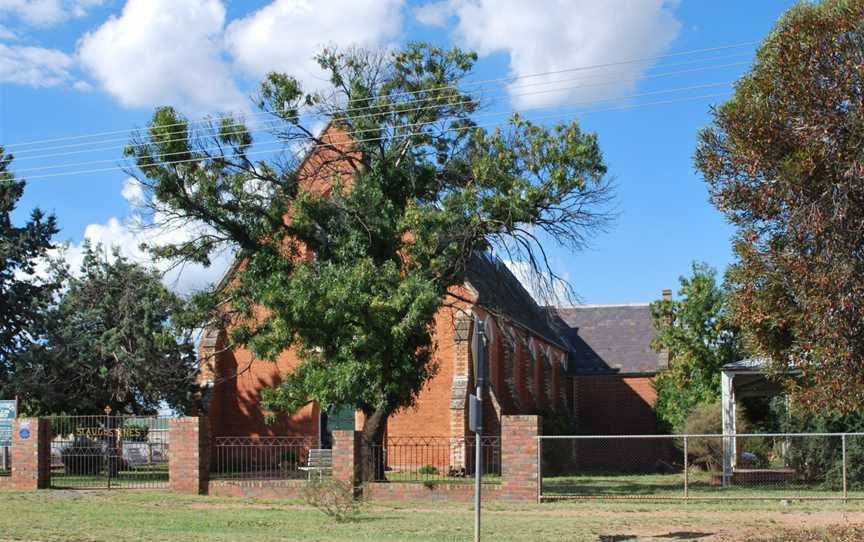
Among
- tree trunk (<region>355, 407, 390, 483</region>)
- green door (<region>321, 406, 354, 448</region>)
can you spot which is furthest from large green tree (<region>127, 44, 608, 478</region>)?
green door (<region>321, 406, 354, 448</region>)

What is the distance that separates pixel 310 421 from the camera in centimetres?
3488

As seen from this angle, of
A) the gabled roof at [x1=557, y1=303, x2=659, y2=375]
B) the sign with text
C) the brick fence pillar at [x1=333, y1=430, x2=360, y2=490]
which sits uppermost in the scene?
the gabled roof at [x1=557, y1=303, x2=659, y2=375]

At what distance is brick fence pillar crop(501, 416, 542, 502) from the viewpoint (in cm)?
2105

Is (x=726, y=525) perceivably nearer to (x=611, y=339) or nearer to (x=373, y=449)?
(x=373, y=449)

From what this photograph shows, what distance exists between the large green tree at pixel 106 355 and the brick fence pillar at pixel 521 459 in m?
14.4

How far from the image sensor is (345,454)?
2214 cm

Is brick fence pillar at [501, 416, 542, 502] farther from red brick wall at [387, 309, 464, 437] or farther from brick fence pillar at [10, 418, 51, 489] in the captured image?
brick fence pillar at [10, 418, 51, 489]

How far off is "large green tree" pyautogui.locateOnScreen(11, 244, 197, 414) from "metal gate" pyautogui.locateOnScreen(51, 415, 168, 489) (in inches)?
63.1

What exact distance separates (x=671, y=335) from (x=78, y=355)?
2246 cm

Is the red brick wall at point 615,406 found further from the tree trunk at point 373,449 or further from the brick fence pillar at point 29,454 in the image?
the brick fence pillar at point 29,454

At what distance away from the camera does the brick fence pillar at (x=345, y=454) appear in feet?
72.3

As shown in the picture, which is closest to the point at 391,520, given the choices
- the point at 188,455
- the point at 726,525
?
the point at 726,525

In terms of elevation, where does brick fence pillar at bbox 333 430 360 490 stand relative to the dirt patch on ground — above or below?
above

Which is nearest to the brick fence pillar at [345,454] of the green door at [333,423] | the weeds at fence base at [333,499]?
the weeds at fence base at [333,499]
